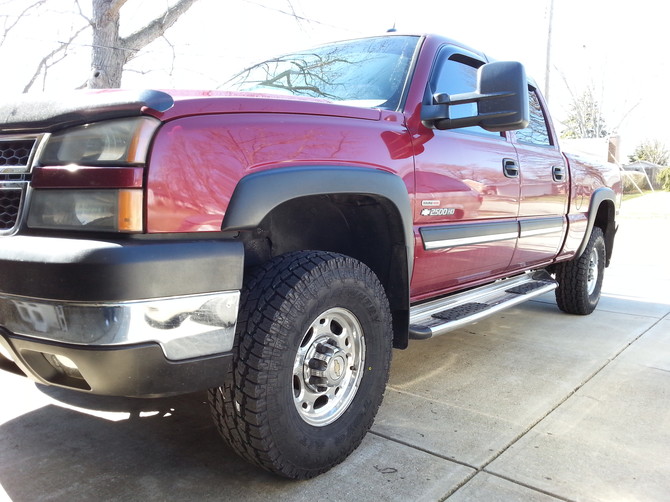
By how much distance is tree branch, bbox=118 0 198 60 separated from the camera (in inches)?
281

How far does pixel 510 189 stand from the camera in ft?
12.4

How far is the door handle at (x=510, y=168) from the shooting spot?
12.2ft

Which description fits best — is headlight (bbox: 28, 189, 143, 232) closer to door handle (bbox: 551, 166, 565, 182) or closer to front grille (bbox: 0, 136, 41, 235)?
front grille (bbox: 0, 136, 41, 235)

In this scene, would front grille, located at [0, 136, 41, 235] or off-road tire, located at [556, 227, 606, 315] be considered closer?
front grille, located at [0, 136, 41, 235]

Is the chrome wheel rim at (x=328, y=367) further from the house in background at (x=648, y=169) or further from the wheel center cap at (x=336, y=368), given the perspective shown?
the house in background at (x=648, y=169)

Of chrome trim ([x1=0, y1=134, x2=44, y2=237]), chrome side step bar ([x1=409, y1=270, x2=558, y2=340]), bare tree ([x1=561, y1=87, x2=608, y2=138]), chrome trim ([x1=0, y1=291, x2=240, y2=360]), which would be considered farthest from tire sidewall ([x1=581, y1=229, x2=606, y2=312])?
bare tree ([x1=561, y1=87, x2=608, y2=138])

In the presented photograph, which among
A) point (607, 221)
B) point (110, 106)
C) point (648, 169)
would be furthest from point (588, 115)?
point (110, 106)

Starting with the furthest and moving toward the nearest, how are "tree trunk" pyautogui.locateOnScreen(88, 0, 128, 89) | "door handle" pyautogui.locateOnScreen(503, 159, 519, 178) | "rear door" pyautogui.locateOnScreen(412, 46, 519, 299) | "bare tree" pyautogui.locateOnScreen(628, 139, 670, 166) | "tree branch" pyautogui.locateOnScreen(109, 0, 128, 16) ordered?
1. "bare tree" pyautogui.locateOnScreen(628, 139, 670, 166)
2. "tree trunk" pyautogui.locateOnScreen(88, 0, 128, 89)
3. "tree branch" pyautogui.locateOnScreen(109, 0, 128, 16)
4. "door handle" pyautogui.locateOnScreen(503, 159, 519, 178)
5. "rear door" pyautogui.locateOnScreen(412, 46, 519, 299)

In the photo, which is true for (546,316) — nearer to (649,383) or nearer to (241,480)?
(649,383)

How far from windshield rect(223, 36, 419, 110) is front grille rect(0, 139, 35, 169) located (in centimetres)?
148

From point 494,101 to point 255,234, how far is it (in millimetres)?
1287

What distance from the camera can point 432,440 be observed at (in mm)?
2820

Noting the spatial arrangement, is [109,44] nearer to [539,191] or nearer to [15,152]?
[539,191]

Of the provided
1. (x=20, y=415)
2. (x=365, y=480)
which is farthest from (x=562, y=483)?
(x=20, y=415)
